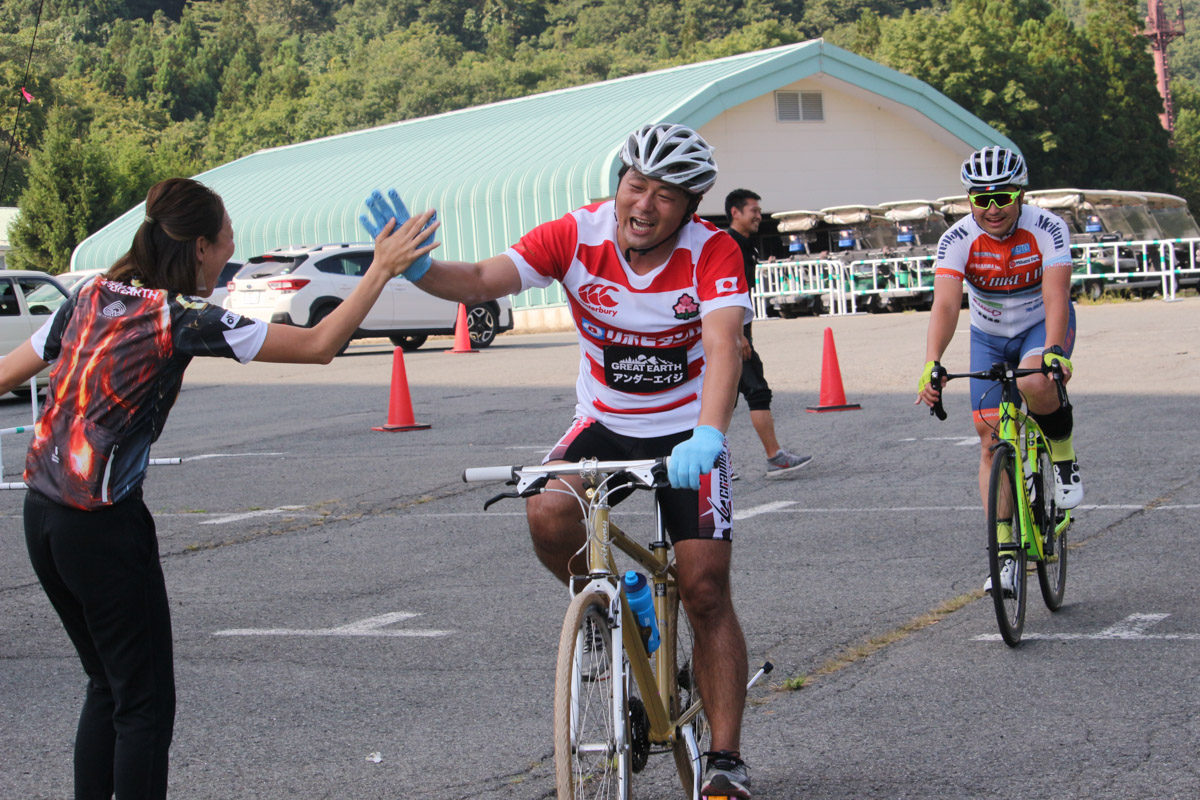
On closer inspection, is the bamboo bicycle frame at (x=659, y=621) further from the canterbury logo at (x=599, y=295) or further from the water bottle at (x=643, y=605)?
the canterbury logo at (x=599, y=295)

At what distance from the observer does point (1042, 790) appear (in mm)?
4137

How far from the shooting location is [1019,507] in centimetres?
604

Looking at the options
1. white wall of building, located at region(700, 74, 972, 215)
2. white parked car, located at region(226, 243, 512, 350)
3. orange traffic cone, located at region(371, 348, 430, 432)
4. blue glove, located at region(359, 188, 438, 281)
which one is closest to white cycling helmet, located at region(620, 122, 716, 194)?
blue glove, located at region(359, 188, 438, 281)

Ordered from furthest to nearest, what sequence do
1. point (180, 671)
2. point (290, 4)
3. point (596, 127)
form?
point (290, 4) < point (596, 127) < point (180, 671)

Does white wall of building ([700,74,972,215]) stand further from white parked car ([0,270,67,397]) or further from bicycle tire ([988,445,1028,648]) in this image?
bicycle tire ([988,445,1028,648])

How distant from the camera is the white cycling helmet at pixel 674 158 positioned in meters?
3.95

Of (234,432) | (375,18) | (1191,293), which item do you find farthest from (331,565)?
(375,18)

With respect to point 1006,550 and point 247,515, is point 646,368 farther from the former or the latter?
point 247,515

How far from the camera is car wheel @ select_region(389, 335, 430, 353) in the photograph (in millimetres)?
26669

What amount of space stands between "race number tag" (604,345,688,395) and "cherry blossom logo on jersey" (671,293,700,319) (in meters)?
0.11

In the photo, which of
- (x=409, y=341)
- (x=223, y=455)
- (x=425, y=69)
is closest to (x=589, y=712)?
(x=223, y=455)

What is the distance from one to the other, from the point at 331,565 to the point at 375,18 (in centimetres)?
14420

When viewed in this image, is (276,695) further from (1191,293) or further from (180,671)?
(1191,293)

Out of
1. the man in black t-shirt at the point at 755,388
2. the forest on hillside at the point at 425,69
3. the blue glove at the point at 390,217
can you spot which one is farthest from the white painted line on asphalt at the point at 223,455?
the forest on hillside at the point at 425,69
